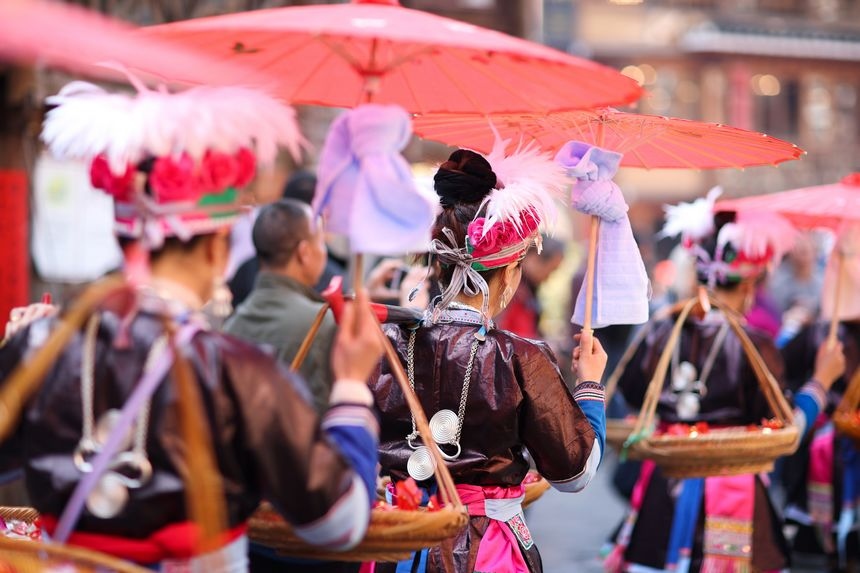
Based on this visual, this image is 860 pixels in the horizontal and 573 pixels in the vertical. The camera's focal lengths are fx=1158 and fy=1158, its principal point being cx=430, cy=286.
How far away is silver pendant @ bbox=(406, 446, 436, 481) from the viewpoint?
3201 mm

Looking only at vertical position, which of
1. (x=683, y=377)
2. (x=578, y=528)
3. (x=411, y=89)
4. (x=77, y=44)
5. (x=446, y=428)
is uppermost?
(x=77, y=44)

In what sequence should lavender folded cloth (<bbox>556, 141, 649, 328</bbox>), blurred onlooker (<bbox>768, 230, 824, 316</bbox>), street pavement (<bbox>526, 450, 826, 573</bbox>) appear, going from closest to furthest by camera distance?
lavender folded cloth (<bbox>556, 141, 649, 328</bbox>) < street pavement (<bbox>526, 450, 826, 573</bbox>) < blurred onlooker (<bbox>768, 230, 824, 316</bbox>)

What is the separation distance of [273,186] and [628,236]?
184 inches

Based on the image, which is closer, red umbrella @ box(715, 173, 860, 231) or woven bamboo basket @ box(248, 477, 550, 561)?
woven bamboo basket @ box(248, 477, 550, 561)

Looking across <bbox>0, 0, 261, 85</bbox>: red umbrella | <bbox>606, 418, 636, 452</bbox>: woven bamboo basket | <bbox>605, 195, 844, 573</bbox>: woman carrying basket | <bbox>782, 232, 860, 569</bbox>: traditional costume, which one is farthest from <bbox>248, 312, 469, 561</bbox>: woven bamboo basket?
<bbox>782, 232, 860, 569</bbox>: traditional costume

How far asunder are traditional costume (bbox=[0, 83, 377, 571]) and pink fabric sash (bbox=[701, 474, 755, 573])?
9.96 ft

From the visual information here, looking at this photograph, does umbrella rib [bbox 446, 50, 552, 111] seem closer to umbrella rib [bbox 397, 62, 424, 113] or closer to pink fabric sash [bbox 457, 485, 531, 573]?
umbrella rib [bbox 397, 62, 424, 113]

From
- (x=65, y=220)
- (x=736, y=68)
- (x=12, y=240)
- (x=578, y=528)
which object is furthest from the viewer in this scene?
(x=736, y=68)

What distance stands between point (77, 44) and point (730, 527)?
12.8 ft

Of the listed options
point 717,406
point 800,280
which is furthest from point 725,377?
point 800,280

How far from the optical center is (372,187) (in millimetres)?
2523

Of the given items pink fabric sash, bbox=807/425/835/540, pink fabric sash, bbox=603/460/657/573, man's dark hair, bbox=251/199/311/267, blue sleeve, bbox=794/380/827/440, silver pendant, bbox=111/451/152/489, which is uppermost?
silver pendant, bbox=111/451/152/489

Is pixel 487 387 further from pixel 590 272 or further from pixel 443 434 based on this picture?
pixel 590 272

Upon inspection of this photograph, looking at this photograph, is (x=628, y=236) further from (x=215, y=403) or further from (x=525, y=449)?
(x=215, y=403)
